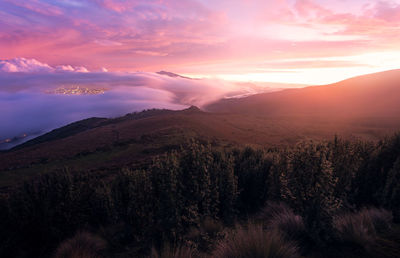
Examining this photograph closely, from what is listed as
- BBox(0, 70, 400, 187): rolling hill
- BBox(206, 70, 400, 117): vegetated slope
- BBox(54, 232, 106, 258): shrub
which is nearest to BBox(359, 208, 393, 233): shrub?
BBox(0, 70, 400, 187): rolling hill

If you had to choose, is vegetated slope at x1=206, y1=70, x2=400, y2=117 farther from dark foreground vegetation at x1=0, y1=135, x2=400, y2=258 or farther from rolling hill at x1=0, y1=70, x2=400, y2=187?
dark foreground vegetation at x1=0, y1=135, x2=400, y2=258

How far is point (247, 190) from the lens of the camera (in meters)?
8.92

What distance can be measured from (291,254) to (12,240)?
22.8 feet

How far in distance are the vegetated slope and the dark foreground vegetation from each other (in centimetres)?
6292

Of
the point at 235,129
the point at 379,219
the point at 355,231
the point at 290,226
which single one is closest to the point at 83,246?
the point at 290,226

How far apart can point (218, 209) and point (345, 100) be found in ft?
296

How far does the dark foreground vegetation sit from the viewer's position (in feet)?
15.9

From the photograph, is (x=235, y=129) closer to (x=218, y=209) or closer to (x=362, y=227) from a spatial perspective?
(x=218, y=209)

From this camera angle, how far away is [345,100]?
3275 inches

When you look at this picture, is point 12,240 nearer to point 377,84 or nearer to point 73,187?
point 73,187

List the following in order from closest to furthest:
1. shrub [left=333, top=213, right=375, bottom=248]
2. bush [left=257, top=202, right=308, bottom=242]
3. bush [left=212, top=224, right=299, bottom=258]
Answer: bush [left=212, top=224, right=299, bottom=258] → shrub [left=333, top=213, right=375, bottom=248] → bush [left=257, top=202, right=308, bottom=242]

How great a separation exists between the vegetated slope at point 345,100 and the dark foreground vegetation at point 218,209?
206ft

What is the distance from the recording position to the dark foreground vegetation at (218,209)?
4.84 m

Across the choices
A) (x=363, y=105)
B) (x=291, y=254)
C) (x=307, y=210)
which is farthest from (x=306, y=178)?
(x=363, y=105)
